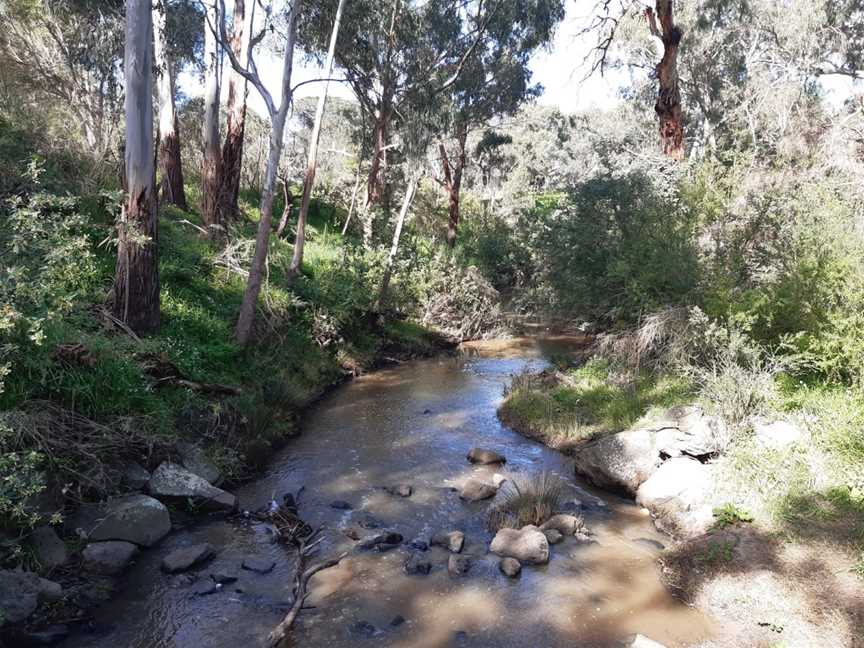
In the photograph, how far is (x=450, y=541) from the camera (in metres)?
6.16

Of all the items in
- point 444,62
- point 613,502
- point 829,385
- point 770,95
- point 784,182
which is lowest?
point 613,502

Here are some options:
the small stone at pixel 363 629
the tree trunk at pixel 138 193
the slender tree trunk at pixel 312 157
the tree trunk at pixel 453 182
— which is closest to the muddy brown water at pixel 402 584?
the small stone at pixel 363 629

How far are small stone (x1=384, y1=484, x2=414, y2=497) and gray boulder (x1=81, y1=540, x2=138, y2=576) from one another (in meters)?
3.00

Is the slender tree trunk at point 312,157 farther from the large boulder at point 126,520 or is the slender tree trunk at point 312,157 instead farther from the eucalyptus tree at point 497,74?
the large boulder at point 126,520

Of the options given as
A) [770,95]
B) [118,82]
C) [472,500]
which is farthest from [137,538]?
[118,82]

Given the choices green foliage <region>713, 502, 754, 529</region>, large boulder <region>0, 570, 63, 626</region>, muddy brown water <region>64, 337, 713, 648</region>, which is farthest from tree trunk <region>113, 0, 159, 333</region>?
green foliage <region>713, 502, 754, 529</region>

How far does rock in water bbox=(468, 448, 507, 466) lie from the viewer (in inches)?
340

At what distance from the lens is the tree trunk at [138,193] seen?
26.1ft

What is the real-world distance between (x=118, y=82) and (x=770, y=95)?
18686 millimetres

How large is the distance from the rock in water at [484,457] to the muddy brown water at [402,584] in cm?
20

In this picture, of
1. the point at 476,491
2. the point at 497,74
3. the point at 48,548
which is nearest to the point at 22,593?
the point at 48,548

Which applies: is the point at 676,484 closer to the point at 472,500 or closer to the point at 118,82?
the point at 472,500

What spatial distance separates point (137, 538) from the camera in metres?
5.75

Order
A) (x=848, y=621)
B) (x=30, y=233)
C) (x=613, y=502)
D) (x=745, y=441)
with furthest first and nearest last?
1. (x=613, y=502)
2. (x=745, y=441)
3. (x=30, y=233)
4. (x=848, y=621)
